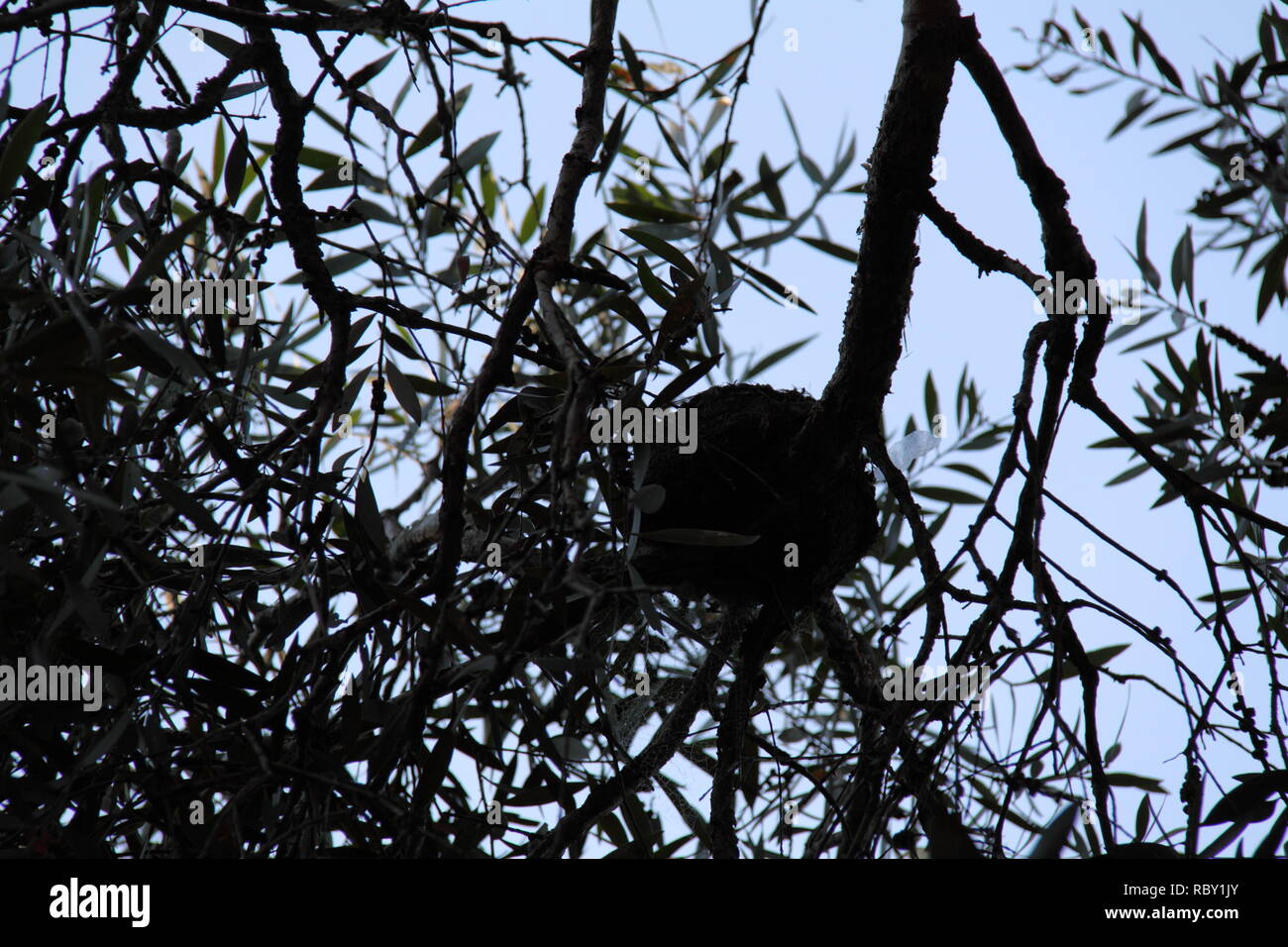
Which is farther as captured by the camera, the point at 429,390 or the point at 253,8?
the point at 429,390

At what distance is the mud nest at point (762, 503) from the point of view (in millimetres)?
1146

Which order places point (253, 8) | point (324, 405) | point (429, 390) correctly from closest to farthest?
point (324, 405) < point (253, 8) < point (429, 390)

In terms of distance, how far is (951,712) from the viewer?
0.89 metres

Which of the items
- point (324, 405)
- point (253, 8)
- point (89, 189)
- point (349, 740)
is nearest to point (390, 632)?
point (349, 740)

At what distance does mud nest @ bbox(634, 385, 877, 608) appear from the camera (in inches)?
45.1

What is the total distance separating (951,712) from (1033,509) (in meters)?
0.20

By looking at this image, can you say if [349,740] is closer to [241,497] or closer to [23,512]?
[241,497]

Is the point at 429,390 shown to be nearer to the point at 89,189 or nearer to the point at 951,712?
the point at 89,189

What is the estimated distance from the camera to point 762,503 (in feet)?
3.84
